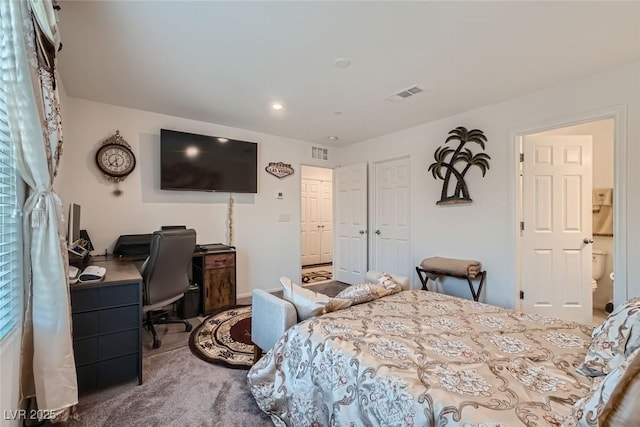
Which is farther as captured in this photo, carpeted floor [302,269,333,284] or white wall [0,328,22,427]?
carpeted floor [302,269,333,284]

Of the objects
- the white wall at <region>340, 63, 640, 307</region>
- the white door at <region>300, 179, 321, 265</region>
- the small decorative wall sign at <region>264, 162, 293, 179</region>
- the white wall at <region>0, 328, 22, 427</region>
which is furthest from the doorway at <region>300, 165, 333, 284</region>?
the white wall at <region>0, 328, 22, 427</region>

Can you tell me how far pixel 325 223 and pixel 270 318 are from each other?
5.43 metres

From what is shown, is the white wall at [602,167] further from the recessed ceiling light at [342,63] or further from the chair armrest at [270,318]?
the chair armrest at [270,318]

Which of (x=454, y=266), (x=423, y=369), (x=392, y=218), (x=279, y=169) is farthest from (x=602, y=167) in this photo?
(x=279, y=169)

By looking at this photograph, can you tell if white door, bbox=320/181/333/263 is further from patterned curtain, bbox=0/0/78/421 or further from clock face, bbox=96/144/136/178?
patterned curtain, bbox=0/0/78/421

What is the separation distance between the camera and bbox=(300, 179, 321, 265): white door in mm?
6926

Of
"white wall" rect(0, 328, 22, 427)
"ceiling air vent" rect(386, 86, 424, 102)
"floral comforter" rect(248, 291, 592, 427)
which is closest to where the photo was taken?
"floral comforter" rect(248, 291, 592, 427)

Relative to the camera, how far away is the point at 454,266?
3.41 metres

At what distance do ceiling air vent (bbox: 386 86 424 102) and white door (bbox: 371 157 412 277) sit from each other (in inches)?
52.5

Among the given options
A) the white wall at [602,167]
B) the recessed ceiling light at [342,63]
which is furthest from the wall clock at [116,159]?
the white wall at [602,167]

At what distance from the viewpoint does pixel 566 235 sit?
3.23 m

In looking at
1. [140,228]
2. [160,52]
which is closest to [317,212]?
[140,228]

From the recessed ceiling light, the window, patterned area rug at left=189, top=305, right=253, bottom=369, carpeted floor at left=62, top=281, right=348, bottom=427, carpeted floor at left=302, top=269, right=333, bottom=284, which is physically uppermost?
the recessed ceiling light

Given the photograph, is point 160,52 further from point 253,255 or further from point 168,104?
point 253,255
